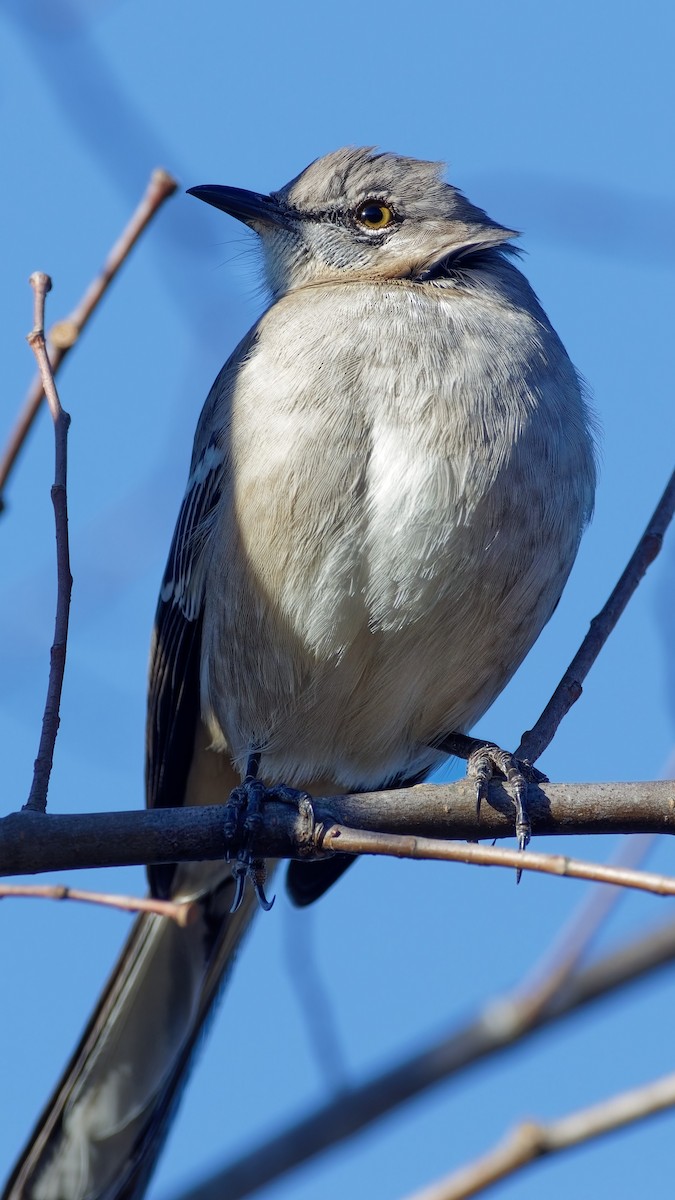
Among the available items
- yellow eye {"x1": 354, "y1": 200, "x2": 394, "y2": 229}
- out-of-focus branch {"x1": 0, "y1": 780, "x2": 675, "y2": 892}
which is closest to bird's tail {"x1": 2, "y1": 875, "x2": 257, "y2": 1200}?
out-of-focus branch {"x1": 0, "y1": 780, "x2": 675, "y2": 892}

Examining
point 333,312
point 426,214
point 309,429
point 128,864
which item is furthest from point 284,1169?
point 426,214

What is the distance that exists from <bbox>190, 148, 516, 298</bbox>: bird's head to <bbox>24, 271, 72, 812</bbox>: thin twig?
2559 millimetres

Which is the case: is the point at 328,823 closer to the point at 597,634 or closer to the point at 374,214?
the point at 597,634

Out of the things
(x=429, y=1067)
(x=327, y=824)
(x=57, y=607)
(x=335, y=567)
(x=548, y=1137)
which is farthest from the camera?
(x=429, y=1067)

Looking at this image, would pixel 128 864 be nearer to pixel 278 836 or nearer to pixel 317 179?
pixel 278 836

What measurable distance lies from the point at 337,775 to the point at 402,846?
2.65 metres

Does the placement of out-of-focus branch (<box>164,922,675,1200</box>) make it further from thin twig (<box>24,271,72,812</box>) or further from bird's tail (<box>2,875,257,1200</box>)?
thin twig (<box>24,271,72,812</box>)

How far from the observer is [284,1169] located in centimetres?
524

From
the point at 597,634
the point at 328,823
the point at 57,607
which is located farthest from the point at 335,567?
the point at 57,607

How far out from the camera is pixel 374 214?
6309mm

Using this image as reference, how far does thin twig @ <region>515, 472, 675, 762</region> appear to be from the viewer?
14.6 ft

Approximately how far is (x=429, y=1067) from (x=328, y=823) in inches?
84.7

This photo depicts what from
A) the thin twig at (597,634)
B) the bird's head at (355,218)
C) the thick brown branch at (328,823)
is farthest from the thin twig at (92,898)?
the bird's head at (355,218)

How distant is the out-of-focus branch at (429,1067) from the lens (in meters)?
5.22
